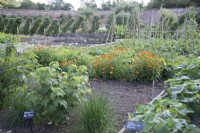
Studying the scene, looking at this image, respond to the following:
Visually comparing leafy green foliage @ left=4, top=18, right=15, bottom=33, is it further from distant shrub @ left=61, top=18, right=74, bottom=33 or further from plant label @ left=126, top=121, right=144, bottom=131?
plant label @ left=126, top=121, right=144, bottom=131

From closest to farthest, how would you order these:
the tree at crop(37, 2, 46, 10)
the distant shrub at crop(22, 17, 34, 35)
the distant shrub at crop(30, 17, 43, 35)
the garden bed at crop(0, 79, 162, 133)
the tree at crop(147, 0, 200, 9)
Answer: the garden bed at crop(0, 79, 162, 133) < the distant shrub at crop(30, 17, 43, 35) < the distant shrub at crop(22, 17, 34, 35) < the tree at crop(147, 0, 200, 9) < the tree at crop(37, 2, 46, 10)

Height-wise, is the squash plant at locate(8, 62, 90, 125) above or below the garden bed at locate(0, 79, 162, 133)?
above

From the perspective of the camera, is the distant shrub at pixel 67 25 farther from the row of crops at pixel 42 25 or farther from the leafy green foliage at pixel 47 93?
the leafy green foliage at pixel 47 93

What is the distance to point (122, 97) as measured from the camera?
16.9ft

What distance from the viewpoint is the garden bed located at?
3.73 metres

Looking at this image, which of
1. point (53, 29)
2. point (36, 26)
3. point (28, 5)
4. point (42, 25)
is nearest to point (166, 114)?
point (53, 29)

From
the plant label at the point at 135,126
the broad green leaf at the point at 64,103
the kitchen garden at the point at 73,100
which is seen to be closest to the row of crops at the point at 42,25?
the kitchen garden at the point at 73,100

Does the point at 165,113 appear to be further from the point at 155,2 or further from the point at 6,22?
the point at 155,2

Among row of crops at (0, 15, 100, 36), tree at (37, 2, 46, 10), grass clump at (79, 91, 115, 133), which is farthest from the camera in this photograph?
tree at (37, 2, 46, 10)

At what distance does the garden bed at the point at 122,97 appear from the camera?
3.73 m

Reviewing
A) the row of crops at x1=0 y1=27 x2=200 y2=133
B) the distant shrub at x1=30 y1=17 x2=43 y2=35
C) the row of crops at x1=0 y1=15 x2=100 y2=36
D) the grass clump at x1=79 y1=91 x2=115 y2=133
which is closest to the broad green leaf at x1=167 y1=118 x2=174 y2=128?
the row of crops at x1=0 y1=27 x2=200 y2=133

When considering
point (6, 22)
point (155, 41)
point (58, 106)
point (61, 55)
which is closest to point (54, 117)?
point (58, 106)

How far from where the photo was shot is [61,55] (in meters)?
7.80

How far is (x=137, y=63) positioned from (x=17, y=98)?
3416 mm
